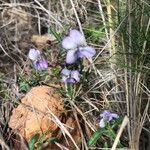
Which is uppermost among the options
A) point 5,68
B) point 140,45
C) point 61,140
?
point 140,45

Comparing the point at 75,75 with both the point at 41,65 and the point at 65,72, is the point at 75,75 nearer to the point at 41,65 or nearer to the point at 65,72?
the point at 65,72

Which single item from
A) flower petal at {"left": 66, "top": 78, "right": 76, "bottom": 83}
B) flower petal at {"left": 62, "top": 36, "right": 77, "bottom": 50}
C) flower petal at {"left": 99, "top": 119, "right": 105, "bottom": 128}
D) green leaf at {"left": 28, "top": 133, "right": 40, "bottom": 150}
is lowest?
green leaf at {"left": 28, "top": 133, "right": 40, "bottom": 150}

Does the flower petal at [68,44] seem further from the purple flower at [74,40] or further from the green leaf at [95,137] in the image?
the green leaf at [95,137]

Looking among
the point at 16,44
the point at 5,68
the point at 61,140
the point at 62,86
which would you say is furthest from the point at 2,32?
the point at 61,140

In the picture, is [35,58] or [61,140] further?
[35,58]

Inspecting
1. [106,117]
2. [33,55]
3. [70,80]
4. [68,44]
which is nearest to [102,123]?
[106,117]

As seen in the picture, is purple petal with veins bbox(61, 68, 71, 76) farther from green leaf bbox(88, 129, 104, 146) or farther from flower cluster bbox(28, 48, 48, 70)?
green leaf bbox(88, 129, 104, 146)

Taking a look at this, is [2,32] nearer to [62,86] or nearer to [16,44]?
[16,44]

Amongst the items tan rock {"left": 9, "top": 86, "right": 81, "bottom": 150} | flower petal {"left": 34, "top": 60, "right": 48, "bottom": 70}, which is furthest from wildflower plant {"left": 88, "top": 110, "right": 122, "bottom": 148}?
flower petal {"left": 34, "top": 60, "right": 48, "bottom": 70}
